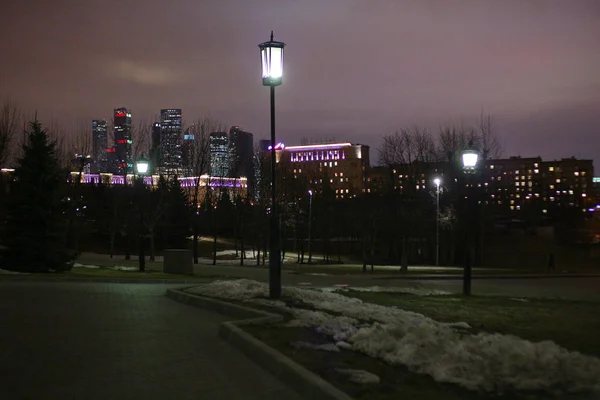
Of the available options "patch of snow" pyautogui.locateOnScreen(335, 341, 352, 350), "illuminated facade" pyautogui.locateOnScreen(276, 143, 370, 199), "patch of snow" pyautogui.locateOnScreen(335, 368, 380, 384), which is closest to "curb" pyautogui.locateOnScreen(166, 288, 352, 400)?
"patch of snow" pyautogui.locateOnScreen(335, 368, 380, 384)

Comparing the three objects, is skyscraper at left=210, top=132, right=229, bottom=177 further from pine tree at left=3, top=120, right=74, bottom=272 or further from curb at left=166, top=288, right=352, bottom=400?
curb at left=166, top=288, right=352, bottom=400

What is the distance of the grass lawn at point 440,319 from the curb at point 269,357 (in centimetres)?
19

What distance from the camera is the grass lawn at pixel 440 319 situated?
6.11 meters

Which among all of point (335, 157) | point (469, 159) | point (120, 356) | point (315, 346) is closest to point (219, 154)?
point (469, 159)

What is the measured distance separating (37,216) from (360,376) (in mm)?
24583

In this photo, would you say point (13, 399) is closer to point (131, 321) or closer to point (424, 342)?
point (424, 342)

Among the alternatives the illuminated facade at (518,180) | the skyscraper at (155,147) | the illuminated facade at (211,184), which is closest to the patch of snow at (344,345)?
the illuminated facade at (518,180)

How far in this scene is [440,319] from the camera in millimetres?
12883

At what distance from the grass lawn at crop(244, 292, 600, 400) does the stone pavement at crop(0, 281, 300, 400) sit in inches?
25.5

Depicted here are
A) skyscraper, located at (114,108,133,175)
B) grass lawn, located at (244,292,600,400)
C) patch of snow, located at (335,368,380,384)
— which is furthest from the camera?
skyscraper, located at (114,108,133,175)

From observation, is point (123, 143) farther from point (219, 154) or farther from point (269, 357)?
point (269, 357)

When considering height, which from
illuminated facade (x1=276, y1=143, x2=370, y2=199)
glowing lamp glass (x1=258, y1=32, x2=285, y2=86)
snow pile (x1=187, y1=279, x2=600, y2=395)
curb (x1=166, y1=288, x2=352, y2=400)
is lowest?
curb (x1=166, y1=288, x2=352, y2=400)

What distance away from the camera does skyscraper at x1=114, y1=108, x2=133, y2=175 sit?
5428 centimetres

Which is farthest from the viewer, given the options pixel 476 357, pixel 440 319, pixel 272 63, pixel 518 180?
pixel 518 180
